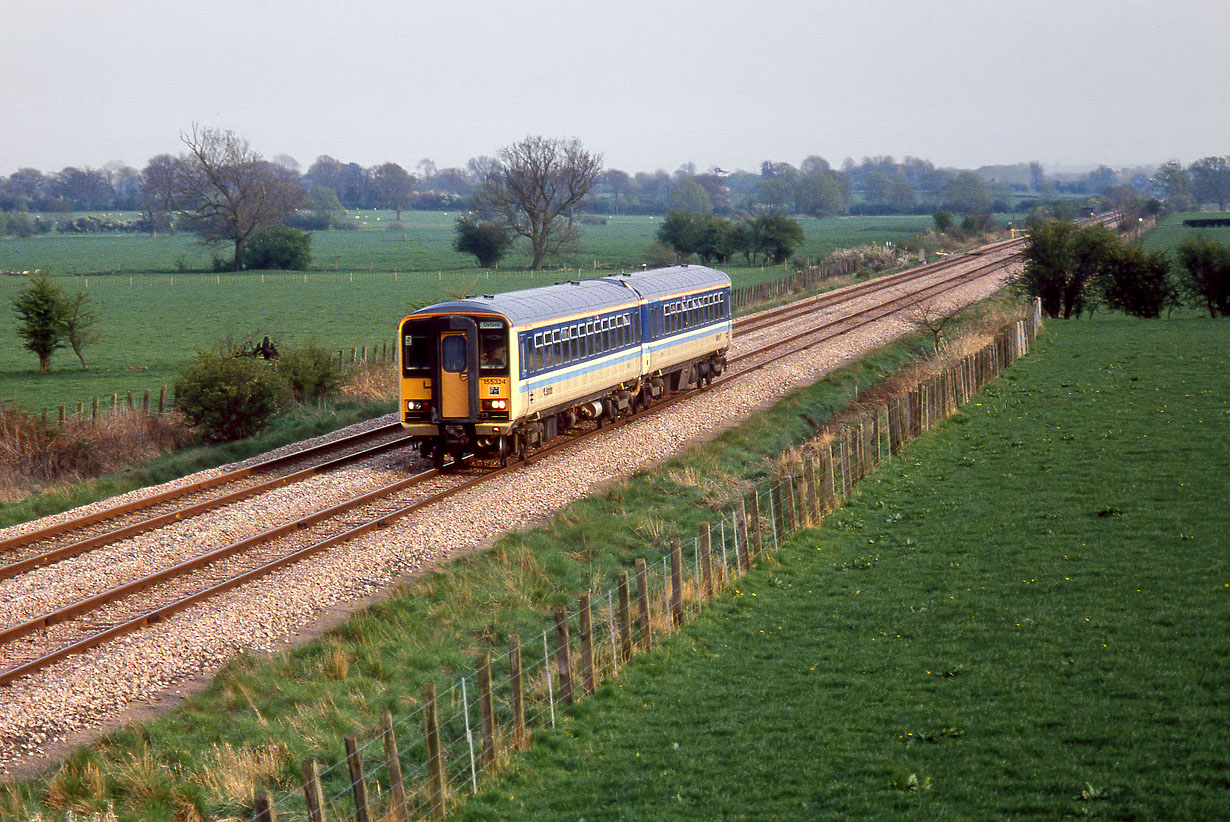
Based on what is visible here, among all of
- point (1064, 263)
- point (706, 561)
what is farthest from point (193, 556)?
point (1064, 263)

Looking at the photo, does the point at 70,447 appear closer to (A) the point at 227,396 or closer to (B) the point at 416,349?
(A) the point at 227,396

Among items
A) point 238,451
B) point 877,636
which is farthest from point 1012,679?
point 238,451

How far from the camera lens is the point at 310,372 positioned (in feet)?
106

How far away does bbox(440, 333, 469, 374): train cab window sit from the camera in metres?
22.4

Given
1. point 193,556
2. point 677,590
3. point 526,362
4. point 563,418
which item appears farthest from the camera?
point 563,418

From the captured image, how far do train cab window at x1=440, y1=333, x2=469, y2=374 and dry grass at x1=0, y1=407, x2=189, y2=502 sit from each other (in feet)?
26.1

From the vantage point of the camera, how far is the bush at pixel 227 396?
89.6ft

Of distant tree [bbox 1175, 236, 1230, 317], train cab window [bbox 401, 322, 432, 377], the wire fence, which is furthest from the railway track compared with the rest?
distant tree [bbox 1175, 236, 1230, 317]

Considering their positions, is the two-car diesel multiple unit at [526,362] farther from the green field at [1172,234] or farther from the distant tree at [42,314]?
the green field at [1172,234]

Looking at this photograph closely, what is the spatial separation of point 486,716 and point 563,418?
624 inches

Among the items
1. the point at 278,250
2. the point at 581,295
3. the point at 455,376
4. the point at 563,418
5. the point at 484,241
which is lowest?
the point at 563,418

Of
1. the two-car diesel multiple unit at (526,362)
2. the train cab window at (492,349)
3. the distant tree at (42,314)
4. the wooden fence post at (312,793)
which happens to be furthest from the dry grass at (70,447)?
the wooden fence post at (312,793)

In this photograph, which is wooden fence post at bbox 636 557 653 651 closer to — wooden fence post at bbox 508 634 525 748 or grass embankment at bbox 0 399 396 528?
wooden fence post at bbox 508 634 525 748

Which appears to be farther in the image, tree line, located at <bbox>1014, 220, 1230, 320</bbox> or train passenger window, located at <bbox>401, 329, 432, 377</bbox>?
tree line, located at <bbox>1014, 220, 1230, 320</bbox>
